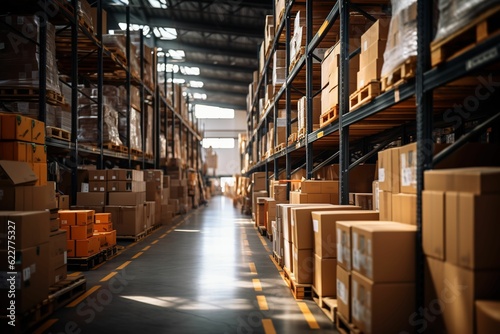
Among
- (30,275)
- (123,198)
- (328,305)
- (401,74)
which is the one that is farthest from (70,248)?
(401,74)

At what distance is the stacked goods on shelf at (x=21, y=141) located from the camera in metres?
5.80

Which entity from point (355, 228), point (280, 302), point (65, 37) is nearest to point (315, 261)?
point (280, 302)

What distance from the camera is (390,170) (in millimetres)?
4633

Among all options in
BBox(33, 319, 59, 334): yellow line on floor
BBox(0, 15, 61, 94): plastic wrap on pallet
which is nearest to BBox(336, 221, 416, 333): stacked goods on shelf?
BBox(33, 319, 59, 334): yellow line on floor

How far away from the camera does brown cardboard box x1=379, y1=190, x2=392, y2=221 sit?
461 centimetres

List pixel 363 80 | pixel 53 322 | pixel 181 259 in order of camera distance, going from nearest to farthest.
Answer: pixel 53 322
pixel 363 80
pixel 181 259

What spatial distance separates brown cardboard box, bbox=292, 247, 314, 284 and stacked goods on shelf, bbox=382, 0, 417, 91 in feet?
7.64

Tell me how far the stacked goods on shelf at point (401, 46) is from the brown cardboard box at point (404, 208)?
1077 millimetres

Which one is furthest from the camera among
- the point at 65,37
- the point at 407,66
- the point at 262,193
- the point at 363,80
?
the point at 262,193

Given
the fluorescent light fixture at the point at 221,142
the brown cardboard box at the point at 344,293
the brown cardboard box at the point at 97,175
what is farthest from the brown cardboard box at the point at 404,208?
the fluorescent light fixture at the point at 221,142

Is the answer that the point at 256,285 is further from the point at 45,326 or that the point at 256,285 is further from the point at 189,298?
the point at 45,326

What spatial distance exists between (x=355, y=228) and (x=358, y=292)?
0.57m

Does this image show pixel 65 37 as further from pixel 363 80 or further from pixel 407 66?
pixel 407 66

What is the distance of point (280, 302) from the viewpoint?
18.9ft
